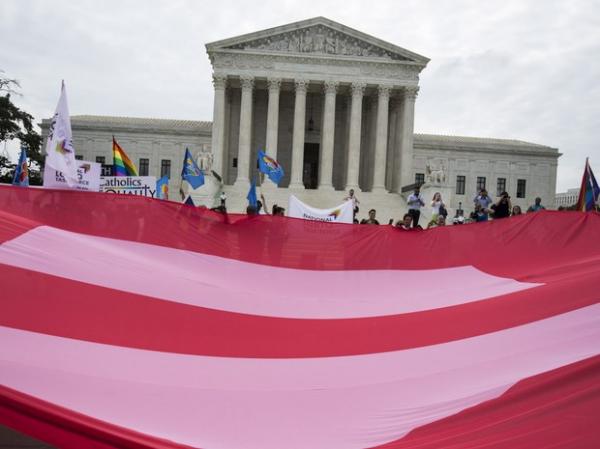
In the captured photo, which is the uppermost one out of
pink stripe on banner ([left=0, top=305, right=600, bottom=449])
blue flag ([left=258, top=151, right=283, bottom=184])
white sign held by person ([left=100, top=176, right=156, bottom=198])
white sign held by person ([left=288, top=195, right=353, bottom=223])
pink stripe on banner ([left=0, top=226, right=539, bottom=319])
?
blue flag ([left=258, top=151, right=283, bottom=184])

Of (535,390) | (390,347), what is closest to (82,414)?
(390,347)

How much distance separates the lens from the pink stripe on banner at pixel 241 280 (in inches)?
159

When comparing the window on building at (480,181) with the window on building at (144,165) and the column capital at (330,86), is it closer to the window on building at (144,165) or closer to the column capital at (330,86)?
the column capital at (330,86)

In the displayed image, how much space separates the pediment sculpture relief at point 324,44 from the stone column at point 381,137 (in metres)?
3.14

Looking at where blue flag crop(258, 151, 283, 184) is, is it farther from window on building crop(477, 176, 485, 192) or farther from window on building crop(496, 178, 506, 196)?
window on building crop(496, 178, 506, 196)

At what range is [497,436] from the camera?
9.44 ft

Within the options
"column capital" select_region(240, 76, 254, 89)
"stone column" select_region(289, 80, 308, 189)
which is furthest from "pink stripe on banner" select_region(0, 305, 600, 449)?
"column capital" select_region(240, 76, 254, 89)

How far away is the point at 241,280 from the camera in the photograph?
4.62 m

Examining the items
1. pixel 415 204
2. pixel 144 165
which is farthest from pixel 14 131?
pixel 415 204

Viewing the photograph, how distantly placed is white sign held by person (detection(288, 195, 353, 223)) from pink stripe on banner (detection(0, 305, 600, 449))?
254 inches

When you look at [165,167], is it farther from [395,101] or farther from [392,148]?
[395,101]

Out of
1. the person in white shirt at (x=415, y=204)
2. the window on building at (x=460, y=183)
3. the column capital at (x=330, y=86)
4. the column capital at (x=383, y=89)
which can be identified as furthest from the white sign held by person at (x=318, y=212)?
the window on building at (x=460, y=183)

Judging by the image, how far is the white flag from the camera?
18.8 feet

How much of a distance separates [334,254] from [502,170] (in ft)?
180
